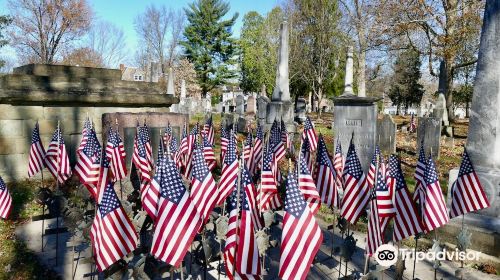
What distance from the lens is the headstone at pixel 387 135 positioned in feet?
50.4

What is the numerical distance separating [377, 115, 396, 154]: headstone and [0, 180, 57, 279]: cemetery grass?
12.5 m

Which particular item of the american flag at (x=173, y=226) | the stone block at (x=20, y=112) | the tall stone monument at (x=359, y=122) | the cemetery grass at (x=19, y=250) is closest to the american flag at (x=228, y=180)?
the american flag at (x=173, y=226)

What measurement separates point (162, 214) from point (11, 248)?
3.85 metres

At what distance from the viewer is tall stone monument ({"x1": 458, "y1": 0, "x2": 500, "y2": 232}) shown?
612 centimetres

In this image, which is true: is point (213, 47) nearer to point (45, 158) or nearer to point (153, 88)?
point (153, 88)

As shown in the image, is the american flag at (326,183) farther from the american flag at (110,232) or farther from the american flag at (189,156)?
the american flag at (189,156)

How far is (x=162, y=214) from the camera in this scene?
3779 mm

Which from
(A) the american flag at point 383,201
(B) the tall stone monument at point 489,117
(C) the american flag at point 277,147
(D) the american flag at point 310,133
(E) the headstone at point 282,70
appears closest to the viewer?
(A) the american flag at point 383,201

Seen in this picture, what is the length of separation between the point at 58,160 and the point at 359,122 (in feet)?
25.8

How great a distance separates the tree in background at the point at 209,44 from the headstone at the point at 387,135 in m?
39.2

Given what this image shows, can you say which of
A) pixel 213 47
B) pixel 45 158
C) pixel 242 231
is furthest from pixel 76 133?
pixel 213 47

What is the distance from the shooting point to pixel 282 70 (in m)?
15.8

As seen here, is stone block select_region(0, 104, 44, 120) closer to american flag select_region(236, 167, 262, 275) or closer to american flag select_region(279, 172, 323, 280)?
american flag select_region(236, 167, 262, 275)

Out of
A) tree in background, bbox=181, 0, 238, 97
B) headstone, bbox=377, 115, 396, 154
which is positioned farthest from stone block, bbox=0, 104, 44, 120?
tree in background, bbox=181, 0, 238, 97
